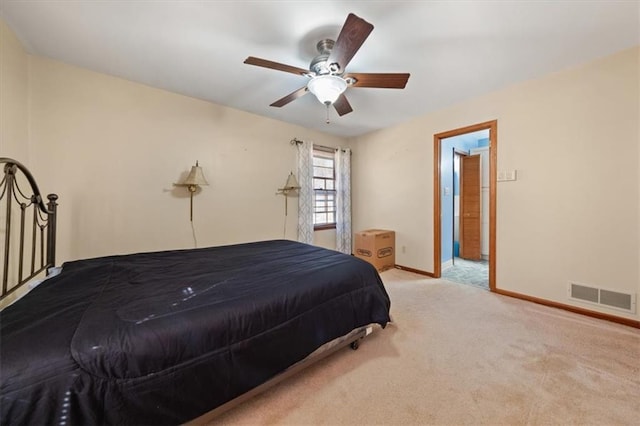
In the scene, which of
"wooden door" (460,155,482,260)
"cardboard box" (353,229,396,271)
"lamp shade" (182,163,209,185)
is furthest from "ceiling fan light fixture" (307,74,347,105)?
"wooden door" (460,155,482,260)

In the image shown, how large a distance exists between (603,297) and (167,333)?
11.7 ft

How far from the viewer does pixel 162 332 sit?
1038 mm

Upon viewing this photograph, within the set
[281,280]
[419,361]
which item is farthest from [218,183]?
[419,361]

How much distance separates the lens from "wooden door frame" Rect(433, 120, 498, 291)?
9.87 ft

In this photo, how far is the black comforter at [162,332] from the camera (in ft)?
2.72

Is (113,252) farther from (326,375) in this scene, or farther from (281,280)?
(326,375)

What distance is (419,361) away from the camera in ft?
5.74

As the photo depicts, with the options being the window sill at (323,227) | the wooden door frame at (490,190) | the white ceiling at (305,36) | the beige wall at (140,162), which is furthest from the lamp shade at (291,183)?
the wooden door frame at (490,190)

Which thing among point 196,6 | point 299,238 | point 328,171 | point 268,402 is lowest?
point 268,402

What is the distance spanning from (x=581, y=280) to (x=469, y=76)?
235 cm

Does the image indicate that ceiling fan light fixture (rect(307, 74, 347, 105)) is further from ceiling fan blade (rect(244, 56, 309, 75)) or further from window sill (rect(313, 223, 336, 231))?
window sill (rect(313, 223, 336, 231))

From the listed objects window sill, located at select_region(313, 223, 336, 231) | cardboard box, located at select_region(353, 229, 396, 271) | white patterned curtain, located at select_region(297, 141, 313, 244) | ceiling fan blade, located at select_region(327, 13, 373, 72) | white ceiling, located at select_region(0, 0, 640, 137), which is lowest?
cardboard box, located at select_region(353, 229, 396, 271)

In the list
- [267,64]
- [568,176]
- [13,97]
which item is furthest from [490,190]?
[13,97]

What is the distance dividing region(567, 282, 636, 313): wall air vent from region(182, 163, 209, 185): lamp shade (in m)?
4.15
